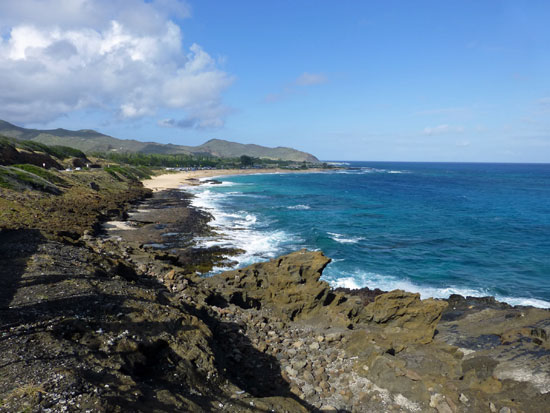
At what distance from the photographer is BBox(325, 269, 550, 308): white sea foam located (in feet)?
73.3

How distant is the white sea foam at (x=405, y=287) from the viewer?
2233cm

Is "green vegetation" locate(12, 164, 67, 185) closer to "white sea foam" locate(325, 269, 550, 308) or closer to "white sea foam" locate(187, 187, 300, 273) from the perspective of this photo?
"white sea foam" locate(187, 187, 300, 273)

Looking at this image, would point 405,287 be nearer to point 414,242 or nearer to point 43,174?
point 414,242

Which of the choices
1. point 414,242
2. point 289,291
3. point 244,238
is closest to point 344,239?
point 414,242

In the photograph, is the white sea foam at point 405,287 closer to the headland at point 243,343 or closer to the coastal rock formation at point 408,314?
the headland at point 243,343

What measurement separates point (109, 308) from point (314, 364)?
26.2 ft

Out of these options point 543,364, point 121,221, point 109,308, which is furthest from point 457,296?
point 121,221

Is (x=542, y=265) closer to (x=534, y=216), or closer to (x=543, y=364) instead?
(x=543, y=364)

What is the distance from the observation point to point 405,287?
24562 millimetres

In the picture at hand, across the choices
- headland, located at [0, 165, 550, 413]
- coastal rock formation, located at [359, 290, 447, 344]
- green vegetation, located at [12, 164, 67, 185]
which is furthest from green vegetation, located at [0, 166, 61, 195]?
coastal rock formation, located at [359, 290, 447, 344]

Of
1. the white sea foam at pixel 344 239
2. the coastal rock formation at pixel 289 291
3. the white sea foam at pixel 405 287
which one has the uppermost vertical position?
the coastal rock formation at pixel 289 291

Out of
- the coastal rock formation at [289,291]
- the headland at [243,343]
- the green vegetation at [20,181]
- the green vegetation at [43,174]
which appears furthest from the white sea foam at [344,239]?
the green vegetation at [43,174]

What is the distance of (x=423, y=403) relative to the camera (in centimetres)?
994

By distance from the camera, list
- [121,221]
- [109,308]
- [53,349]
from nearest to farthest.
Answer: [53,349]
[109,308]
[121,221]
